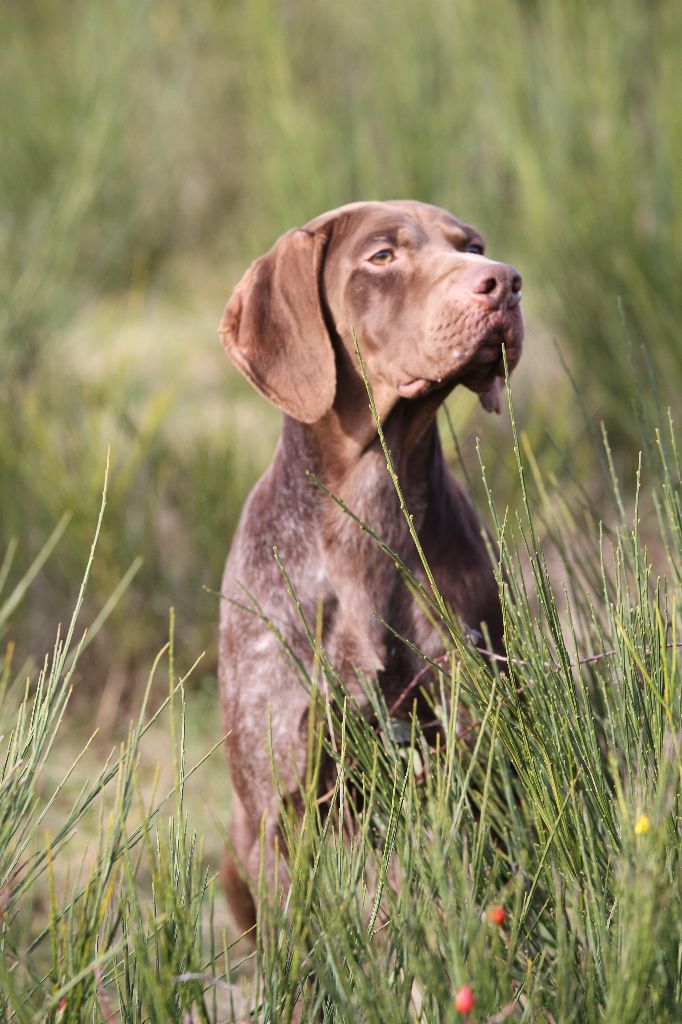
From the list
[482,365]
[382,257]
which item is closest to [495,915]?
[482,365]

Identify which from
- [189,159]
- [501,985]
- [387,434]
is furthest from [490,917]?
[189,159]

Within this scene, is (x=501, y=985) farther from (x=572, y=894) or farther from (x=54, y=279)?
(x=54, y=279)

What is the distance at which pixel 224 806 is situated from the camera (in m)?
3.32

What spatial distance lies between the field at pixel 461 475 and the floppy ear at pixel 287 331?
1.04 feet

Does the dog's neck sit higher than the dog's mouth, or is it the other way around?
the dog's mouth

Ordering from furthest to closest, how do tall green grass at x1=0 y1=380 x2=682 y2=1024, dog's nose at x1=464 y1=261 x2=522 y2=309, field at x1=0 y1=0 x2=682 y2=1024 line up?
dog's nose at x1=464 y1=261 x2=522 y2=309 < field at x1=0 y1=0 x2=682 y2=1024 < tall green grass at x1=0 y1=380 x2=682 y2=1024

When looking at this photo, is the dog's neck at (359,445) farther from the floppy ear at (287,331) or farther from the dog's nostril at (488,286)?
the dog's nostril at (488,286)

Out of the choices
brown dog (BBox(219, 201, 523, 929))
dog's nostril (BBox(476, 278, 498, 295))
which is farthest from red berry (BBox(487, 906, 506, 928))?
dog's nostril (BBox(476, 278, 498, 295))

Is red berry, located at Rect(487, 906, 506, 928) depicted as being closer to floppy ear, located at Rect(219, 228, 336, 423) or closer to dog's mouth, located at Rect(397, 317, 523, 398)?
dog's mouth, located at Rect(397, 317, 523, 398)

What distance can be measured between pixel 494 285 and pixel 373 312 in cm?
32

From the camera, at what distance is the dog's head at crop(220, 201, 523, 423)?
7.28 ft

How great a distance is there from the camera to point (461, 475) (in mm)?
4277

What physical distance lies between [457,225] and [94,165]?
2.69 metres

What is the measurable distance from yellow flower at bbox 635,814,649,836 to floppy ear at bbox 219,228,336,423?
120cm
